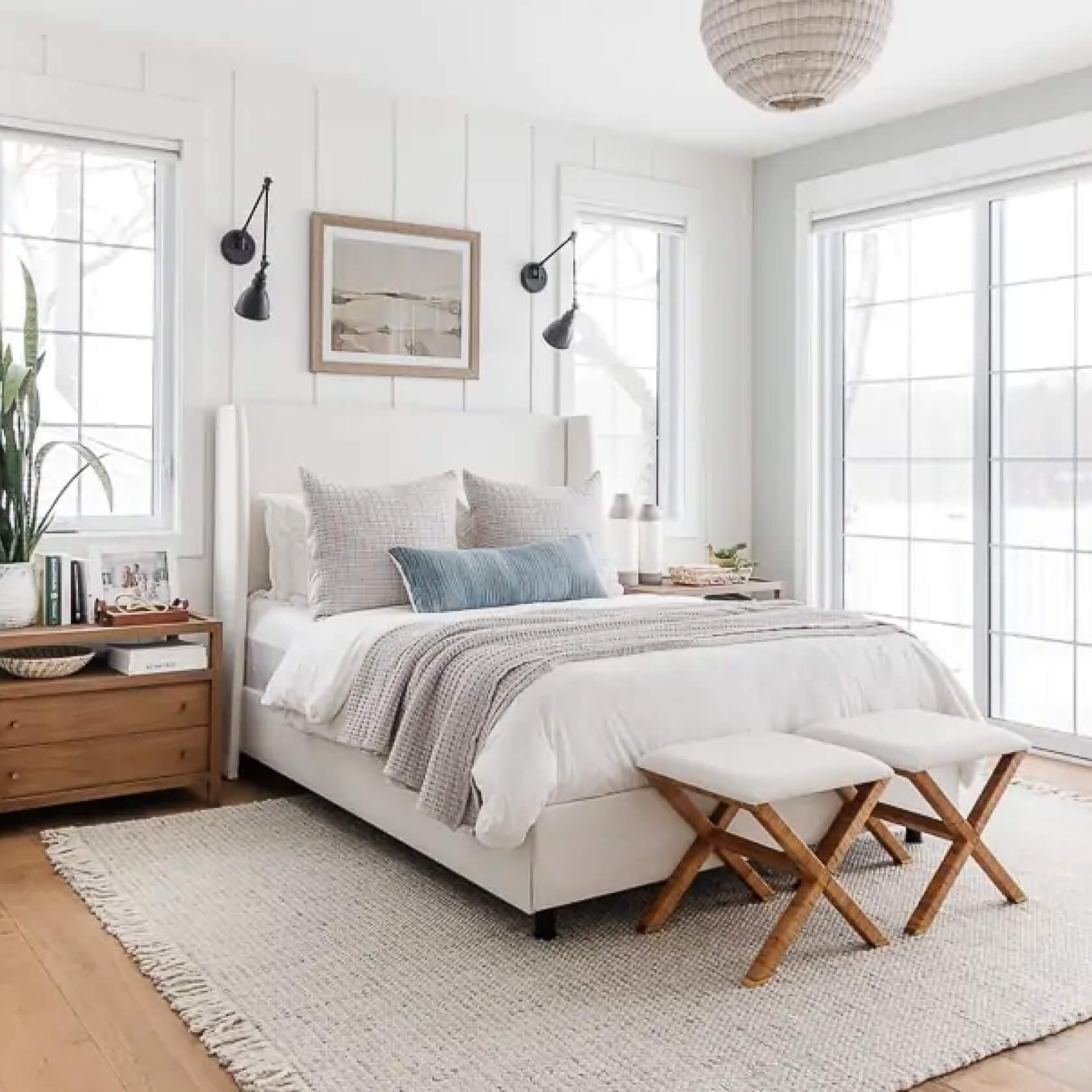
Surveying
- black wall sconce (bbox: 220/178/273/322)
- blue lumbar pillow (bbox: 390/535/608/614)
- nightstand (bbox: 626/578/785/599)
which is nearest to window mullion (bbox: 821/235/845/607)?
nightstand (bbox: 626/578/785/599)

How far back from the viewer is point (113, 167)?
173 inches

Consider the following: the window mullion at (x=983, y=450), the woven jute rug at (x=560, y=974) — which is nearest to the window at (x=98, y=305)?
the woven jute rug at (x=560, y=974)

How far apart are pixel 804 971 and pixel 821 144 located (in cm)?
403

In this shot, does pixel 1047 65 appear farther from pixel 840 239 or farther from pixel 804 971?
pixel 804 971

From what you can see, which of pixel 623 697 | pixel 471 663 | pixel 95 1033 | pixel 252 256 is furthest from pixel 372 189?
pixel 95 1033

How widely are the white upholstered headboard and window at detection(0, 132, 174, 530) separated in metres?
0.28

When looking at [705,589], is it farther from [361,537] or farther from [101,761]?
[101,761]

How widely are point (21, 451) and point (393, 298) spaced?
5.30ft

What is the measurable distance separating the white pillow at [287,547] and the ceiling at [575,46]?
1.59 metres

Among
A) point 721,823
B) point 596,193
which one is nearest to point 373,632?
point 721,823

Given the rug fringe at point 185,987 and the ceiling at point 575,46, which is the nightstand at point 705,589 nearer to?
the ceiling at point 575,46

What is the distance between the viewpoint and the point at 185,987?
256cm

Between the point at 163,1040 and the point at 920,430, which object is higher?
the point at 920,430

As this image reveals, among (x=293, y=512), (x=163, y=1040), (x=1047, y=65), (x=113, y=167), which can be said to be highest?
(x=1047, y=65)
